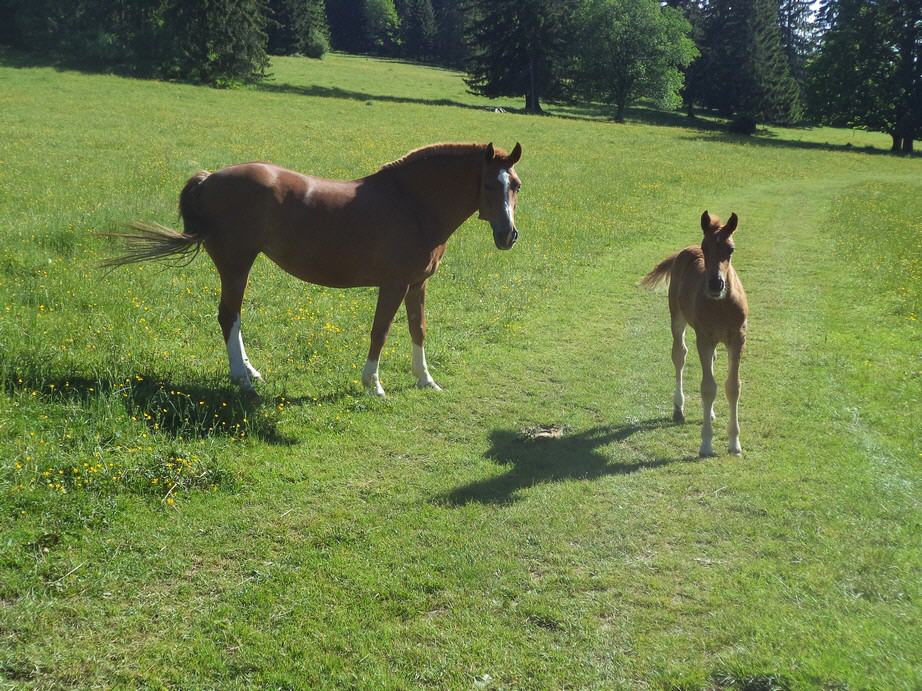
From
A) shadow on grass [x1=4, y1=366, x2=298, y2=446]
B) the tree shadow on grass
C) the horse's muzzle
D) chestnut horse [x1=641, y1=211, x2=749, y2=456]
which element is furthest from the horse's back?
the tree shadow on grass

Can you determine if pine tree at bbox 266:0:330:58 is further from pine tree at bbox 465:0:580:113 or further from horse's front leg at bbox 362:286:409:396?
horse's front leg at bbox 362:286:409:396

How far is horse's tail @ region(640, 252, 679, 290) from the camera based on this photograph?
348 inches

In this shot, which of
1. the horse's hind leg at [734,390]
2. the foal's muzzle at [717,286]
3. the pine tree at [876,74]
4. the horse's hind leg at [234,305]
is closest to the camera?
the foal's muzzle at [717,286]

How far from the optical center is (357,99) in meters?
51.9

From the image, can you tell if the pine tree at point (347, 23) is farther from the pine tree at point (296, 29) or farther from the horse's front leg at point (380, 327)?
the horse's front leg at point (380, 327)

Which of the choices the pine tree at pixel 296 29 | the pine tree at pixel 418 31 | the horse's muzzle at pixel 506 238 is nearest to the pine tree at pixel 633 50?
the pine tree at pixel 296 29

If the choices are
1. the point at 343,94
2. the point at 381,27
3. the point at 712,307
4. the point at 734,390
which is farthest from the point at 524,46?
the point at 381,27

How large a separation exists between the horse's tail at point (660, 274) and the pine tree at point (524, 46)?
54.6 meters

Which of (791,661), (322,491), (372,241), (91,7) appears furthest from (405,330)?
(91,7)

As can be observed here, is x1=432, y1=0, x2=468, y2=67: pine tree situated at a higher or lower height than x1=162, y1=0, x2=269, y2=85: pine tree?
higher

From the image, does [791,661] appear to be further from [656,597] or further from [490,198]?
[490,198]

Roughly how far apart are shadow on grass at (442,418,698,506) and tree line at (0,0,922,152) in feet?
160

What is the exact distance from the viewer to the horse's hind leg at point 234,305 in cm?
796

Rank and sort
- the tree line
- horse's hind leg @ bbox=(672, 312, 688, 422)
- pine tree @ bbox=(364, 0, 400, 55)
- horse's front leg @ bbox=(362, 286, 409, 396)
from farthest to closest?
1. pine tree @ bbox=(364, 0, 400, 55)
2. the tree line
3. horse's front leg @ bbox=(362, 286, 409, 396)
4. horse's hind leg @ bbox=(672, 312, 688, 422)
